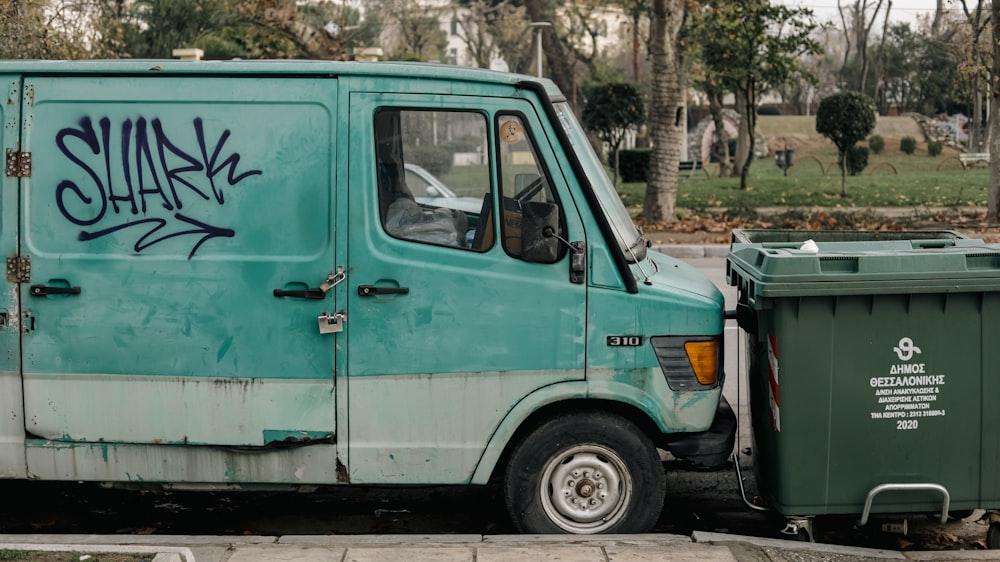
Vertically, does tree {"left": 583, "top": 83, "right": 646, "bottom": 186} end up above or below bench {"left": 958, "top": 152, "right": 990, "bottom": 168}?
above

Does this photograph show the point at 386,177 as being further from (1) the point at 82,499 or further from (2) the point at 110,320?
(1) the point at 82,499

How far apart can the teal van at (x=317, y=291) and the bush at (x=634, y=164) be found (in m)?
28.1

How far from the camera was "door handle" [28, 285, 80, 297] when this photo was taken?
4.80 metres

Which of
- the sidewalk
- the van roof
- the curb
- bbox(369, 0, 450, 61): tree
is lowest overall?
the sidewalk

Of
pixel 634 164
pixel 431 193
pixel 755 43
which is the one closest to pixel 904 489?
pixel 431 193

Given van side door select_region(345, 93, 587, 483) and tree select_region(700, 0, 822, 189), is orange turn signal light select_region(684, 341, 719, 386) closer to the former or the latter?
van side door select_region(345, 93, 587, 483)

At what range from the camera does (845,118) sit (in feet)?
86.5

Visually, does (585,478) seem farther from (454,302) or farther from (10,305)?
(10,305)

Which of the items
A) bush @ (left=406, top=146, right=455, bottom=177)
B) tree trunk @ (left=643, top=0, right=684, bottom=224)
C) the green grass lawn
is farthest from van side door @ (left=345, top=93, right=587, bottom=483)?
the green grass lawn

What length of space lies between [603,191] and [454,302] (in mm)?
846

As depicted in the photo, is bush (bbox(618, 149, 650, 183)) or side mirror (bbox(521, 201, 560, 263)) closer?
side mirror (bbox(521, 201, 560, 263))

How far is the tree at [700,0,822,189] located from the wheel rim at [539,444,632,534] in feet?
65.7

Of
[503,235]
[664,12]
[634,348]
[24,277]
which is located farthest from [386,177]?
[664,12]

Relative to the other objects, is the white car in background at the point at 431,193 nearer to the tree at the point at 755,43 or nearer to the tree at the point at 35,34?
the tree at the point at 35,34
